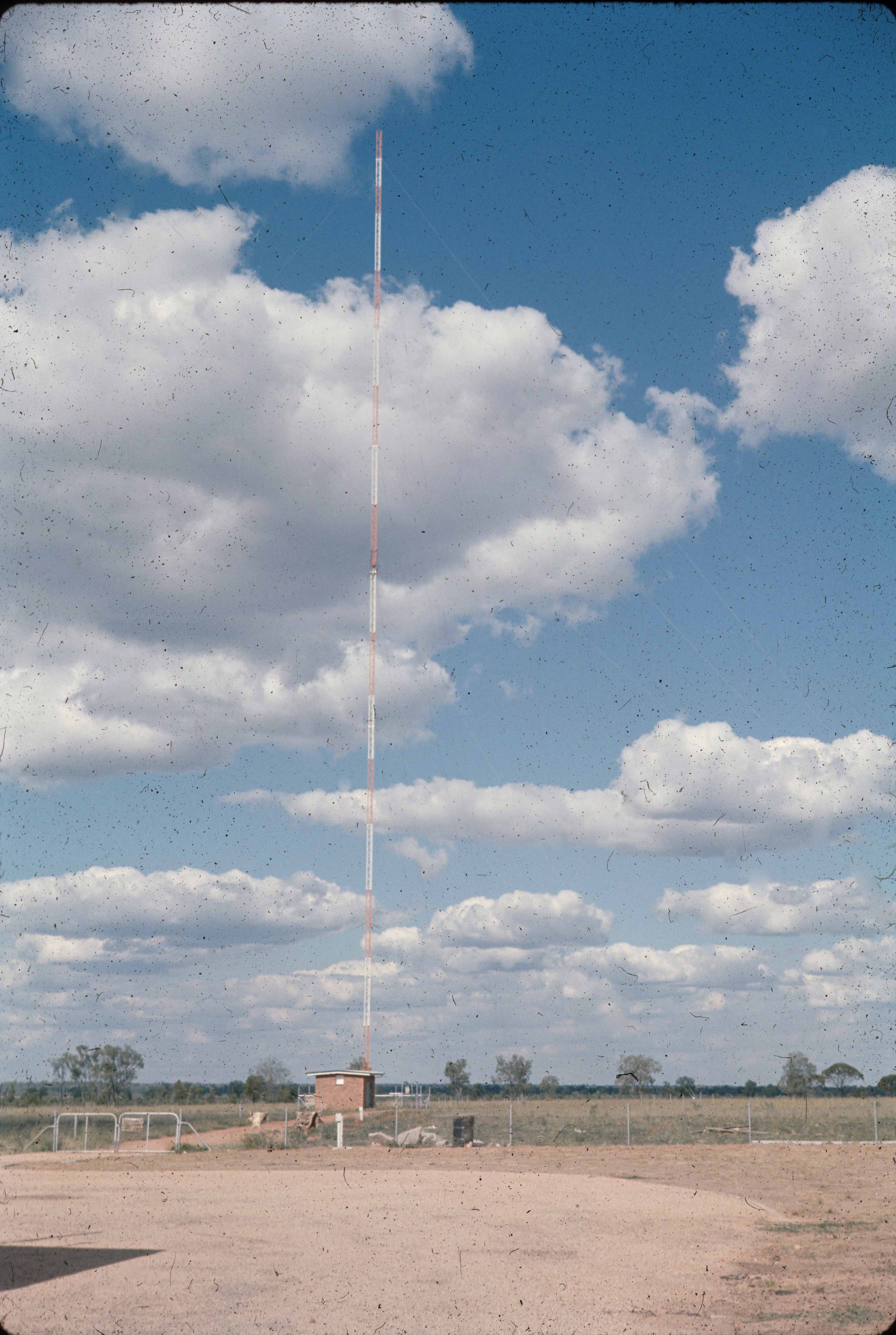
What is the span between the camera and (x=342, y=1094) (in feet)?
178

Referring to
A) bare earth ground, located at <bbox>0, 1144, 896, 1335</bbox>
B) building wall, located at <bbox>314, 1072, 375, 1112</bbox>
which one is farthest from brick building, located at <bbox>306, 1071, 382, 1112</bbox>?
bare earth ground, located at <bbox>0, 1144, 896, 1335</bbox>

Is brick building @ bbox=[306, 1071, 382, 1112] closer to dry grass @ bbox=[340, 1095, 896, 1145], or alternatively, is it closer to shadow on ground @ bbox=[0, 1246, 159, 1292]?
dry grass @ bbox=[340, 1095, 896, 1145]

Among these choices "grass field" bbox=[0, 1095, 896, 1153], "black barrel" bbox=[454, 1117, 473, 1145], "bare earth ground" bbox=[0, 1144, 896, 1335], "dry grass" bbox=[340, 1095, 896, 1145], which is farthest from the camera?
"dry grass" bbox=[340, 1095, 896, 1145]

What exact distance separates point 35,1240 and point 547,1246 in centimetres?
840

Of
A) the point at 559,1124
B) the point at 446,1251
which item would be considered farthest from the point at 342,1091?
the point at 446,1251

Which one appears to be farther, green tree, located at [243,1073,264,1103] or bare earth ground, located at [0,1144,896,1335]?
green tree, located at [243,1073,264,1103]

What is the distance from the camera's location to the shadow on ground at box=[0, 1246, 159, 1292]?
50.8ft

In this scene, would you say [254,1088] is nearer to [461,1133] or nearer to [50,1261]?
[461,1133]

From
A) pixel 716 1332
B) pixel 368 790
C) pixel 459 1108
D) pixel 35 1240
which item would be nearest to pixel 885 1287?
pixel 716 1332

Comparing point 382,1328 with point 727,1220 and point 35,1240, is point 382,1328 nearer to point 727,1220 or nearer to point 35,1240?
point 35,1240

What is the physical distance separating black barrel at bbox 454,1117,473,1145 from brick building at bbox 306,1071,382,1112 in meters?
9.93

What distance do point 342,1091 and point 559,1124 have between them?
10121mm

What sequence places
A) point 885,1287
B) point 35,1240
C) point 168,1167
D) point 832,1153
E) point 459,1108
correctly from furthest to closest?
point 459,1108 → point 832,1153 → point 168,1167 → point 35,1240 → point 885,1287

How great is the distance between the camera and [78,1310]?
44.2 feet
